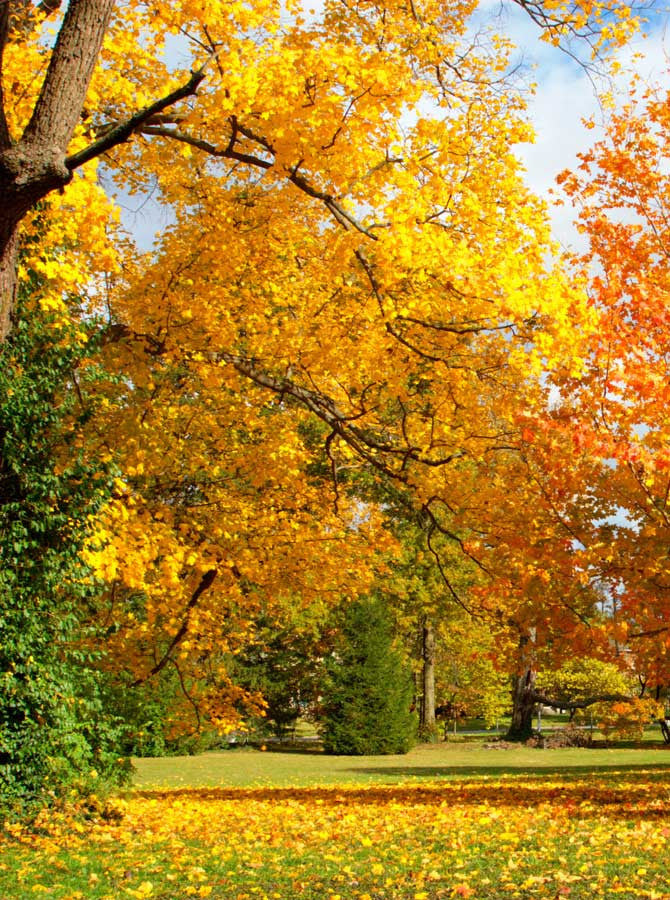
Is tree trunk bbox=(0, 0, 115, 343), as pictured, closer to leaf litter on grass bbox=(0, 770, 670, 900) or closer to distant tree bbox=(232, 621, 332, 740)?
leaf litter on grass bbox=(0, 770, 670, 900)

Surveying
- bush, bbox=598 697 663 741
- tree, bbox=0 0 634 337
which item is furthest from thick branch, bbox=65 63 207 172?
bush, bbox=598 697 663 741

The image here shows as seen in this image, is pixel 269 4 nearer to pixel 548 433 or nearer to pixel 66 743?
pixel 548 433

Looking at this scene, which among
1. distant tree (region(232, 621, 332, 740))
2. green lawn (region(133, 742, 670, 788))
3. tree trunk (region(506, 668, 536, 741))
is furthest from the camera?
tree trunk (region(506, 668, 536, 741))

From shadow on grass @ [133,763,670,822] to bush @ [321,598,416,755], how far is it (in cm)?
769

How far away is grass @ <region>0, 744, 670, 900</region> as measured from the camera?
187 inches

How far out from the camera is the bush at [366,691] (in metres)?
22.6

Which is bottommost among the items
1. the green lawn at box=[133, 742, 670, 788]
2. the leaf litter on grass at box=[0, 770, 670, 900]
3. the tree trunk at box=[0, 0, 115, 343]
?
the green lawn at box=[133, 742, 670, 788]

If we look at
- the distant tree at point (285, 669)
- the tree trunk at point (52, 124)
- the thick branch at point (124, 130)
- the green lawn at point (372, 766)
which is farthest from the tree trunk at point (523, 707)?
the tree trunk at point (52, 124)

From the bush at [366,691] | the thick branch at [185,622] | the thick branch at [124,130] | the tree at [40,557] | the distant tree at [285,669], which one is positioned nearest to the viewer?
the thick branch at [124,130]

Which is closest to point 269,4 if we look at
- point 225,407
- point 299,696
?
point 225,407

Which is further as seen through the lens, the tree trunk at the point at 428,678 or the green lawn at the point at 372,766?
the tree trunk at the point at 428,678

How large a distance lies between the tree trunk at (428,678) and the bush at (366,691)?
5401 millimetres

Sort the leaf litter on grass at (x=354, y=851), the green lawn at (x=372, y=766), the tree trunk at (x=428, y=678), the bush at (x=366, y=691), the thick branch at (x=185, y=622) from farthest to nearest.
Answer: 1. the tree trunk at (x=428, y=678)
2. the bush at (x=366, y=691)
3. the green lawn at (x=372, y=766)
4. the thick branch at (x=185, y=622)
5. the leaf litter on grass at (x=354, y=851)

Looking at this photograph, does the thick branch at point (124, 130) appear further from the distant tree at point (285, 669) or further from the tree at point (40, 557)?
the distant tree at point (285, 669)
